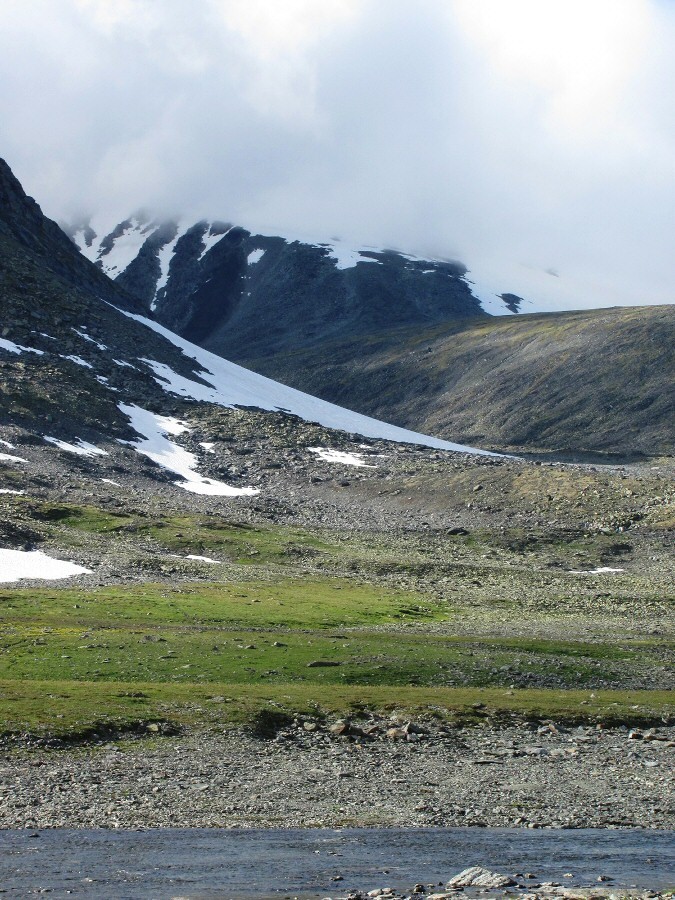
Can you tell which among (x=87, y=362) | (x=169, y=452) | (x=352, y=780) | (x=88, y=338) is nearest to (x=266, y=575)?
(x=352, y=780)

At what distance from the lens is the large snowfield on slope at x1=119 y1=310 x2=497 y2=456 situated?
526ft

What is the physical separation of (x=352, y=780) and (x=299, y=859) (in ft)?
23.5

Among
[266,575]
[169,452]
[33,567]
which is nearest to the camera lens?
[33,567]

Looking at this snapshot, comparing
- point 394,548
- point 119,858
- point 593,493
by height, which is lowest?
point 119,858

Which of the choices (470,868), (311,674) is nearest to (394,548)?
(311,674)

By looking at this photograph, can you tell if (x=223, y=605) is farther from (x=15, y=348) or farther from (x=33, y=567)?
(x=15, y=348)

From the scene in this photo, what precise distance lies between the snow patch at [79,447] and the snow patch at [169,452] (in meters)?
5.62

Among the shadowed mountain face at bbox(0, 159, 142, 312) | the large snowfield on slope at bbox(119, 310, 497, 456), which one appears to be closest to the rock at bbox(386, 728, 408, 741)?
the large snowfield on slope at bbox(119, 310, 497, 456)

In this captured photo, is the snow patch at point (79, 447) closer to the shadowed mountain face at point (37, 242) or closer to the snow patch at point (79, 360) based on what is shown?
the snow patch at point (79, 360)

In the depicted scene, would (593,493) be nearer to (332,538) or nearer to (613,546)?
(613,546)

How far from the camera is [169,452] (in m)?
129

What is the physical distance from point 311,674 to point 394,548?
2012 inches

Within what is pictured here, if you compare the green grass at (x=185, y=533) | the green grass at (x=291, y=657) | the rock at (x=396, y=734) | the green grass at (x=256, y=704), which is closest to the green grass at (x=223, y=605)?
the green grass at (x=291, y=657)

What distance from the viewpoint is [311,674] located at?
4394 cm
